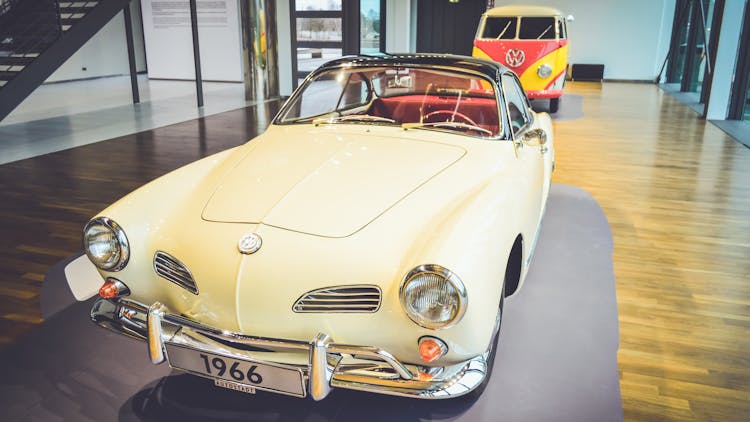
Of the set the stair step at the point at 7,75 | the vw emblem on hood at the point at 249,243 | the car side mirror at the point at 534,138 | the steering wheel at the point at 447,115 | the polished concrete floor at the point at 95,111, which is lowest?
the polished concrete floor at the point at 95,111

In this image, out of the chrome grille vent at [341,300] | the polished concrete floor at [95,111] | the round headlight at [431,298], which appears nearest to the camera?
the round headlight at [431,298]

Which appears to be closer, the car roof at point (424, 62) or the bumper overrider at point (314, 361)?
the bumper overrider at point (314, 361)

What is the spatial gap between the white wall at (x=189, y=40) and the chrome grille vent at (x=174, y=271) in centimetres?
1350

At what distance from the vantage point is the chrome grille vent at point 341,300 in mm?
1828

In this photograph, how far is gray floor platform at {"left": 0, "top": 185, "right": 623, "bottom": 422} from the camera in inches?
83.8

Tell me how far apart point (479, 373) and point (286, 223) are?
0.85 m

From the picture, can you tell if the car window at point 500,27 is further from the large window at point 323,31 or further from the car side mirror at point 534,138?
the car side mirror at point 534,138

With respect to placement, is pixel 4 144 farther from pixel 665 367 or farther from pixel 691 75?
pixel 691 75

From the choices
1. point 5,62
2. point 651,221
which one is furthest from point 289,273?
point 5,62

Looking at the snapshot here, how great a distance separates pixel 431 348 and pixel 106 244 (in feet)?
4.28

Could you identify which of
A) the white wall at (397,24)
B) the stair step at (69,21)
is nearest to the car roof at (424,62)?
the stair step at (69,21)

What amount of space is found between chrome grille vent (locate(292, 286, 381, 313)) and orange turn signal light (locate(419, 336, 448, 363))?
0.61 ft

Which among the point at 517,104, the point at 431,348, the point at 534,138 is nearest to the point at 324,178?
the point at 431,348

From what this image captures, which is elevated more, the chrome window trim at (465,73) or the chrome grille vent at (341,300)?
the chrome window trim at (465,73)
